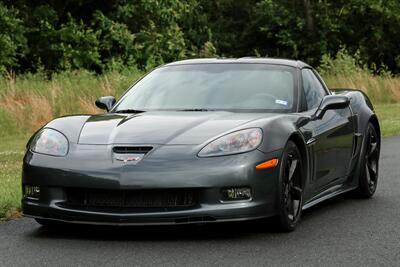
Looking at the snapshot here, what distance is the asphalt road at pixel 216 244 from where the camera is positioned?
20.0ft

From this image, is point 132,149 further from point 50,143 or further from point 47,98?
point 47,98

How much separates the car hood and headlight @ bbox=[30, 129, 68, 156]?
13cm

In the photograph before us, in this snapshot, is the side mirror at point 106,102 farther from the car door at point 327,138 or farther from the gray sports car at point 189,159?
the car door at point 327,138

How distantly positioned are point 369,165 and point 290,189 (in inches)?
91.3

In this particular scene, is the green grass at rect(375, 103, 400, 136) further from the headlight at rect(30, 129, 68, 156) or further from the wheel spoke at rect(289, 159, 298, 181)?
the headlight at rect(30, 129, 68, 156)

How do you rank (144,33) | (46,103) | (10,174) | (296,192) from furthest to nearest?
1. (144,33)
2. (46,103)
3. (10,174)
4. (296,192)

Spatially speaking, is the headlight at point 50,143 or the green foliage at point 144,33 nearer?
the headlight at point 50,143

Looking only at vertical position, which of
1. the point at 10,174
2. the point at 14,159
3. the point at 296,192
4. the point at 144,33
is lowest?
the point at 144,33

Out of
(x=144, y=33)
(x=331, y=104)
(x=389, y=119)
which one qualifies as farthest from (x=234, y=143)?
(x=144, y=33)

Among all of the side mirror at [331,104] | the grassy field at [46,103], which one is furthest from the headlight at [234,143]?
the grassy field at [46,103]

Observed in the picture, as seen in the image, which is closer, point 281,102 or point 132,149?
point 132,149

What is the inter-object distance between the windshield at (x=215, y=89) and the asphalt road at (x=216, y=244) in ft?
3.21

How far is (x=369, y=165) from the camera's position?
369 inches

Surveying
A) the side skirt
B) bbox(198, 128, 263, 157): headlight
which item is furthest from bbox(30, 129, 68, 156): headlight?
the side skirt
